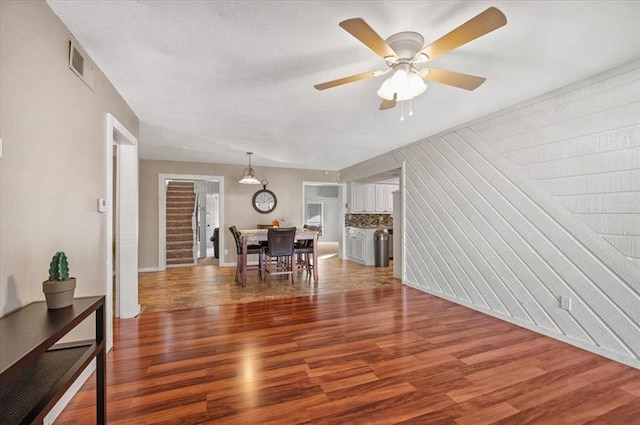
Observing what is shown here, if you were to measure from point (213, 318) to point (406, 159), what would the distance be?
143 inches

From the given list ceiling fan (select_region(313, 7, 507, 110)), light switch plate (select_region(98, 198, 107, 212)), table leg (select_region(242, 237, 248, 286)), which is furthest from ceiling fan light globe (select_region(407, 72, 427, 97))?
table leg (select_region(242, 237, 248, 286))

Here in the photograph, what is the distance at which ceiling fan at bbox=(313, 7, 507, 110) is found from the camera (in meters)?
1.34

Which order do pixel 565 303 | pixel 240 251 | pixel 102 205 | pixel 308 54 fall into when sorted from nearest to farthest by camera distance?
pixel 308 54 → pixel 102 205 → pixel 565 303 → pixel 240 251

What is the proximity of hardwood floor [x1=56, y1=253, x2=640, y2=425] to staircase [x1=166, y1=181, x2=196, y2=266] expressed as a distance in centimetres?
354

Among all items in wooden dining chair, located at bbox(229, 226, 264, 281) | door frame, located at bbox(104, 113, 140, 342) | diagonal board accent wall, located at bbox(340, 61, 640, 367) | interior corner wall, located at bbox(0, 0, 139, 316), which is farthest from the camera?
wooden dining chair, located at bbox(229, 226, 264, 281)

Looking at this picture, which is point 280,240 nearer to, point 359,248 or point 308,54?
point 359,248

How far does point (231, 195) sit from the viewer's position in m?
6.26

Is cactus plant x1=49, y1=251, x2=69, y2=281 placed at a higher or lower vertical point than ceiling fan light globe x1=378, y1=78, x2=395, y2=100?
lower

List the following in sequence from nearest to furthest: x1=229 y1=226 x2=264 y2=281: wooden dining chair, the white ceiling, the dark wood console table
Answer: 1. the dark wood console table
2. the white ceiling
3. x1=229 y1=226 x2=264 y2=281: wooden dining chair

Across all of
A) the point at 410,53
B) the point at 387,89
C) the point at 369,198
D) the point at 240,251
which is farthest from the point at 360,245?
the point at 410,53

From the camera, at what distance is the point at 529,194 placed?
2.69 meters

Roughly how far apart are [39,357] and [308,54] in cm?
222

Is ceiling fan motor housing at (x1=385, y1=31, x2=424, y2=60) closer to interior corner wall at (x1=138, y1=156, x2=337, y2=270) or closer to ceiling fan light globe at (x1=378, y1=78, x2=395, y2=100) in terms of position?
ceiling fan light globe at (x1=378, y1=78, x2=395, y2=100)

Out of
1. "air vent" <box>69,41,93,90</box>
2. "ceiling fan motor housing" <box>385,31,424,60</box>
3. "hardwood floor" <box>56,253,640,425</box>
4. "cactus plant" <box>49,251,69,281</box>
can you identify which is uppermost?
"ceiling fan motor housing" <box>385,31,424,60</box>
